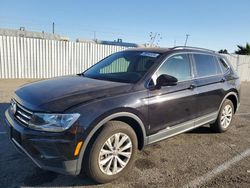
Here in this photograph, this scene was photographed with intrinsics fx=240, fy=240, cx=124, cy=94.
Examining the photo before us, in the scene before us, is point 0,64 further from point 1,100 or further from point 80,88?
point 80,88

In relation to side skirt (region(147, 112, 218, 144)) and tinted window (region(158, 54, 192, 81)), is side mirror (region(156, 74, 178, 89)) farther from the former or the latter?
side skirt (region(147, 112, 218, 144))

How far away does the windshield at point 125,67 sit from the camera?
3.83 metres

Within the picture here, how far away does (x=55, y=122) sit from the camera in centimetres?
273

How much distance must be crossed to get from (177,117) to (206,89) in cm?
103

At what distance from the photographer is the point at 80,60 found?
1363cm

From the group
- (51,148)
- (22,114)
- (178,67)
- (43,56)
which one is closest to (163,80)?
(178,67)

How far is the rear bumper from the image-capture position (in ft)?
8.94

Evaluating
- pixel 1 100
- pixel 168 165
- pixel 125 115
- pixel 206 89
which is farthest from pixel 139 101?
pixel 1 100

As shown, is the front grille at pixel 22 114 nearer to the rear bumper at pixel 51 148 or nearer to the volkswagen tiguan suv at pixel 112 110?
the volkswagen tiguan suv at pixel 112 110

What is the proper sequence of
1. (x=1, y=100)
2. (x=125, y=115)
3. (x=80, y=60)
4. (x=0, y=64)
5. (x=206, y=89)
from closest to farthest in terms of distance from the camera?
(x=125, y=115) → (x=206, y=89) → (x=1, y=100) → (x=0, y=64) → (x=80, y=60)

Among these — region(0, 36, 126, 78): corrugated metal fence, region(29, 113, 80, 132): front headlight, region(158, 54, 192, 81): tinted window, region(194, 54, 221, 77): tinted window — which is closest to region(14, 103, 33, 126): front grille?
region(29, 113, 80, 132): front headlight

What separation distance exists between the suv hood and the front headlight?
0.08 metres

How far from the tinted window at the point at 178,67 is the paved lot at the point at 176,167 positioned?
1359 mm

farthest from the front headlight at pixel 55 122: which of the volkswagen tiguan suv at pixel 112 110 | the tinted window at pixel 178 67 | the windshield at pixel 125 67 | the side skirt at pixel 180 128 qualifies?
the tinted window at pixel 178 67
